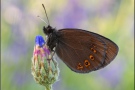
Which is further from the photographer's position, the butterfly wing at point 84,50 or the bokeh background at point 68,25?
the bokeh background at point 68,25

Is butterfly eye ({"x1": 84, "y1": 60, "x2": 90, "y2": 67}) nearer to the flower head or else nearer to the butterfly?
the butterfly

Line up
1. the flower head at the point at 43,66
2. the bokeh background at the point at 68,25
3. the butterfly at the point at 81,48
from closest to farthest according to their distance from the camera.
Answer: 1. the flower head at the point at 43,66
2. the butterfly at the point at 81,48
3. the bokeh background at the point at 68,25

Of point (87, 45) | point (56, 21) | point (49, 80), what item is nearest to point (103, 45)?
point (87, 45)

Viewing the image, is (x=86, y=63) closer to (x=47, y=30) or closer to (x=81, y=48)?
(x=81, y=48)

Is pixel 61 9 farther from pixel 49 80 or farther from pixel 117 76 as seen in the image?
pixel 49 80

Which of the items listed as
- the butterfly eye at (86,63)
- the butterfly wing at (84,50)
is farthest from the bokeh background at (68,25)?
the butterfly eye at (86,63)

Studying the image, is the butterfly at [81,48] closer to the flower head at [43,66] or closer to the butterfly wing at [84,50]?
the butterfly wing at [84,50]
